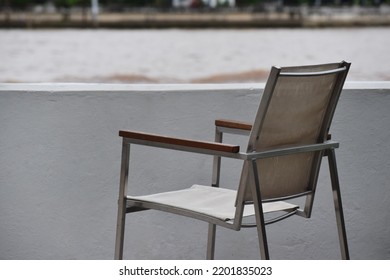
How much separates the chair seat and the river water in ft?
154

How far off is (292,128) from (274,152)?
3.7 inches

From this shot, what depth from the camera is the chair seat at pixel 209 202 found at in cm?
197

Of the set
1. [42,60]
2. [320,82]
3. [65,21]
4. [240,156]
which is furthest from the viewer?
[65,21]

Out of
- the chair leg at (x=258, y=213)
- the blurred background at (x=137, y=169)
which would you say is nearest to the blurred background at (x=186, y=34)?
the blurred background at (x=137, y=169)

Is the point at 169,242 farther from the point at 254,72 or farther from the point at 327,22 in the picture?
the point at 327,22

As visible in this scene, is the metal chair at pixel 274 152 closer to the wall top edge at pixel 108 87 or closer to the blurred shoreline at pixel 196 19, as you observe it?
the wall top edge at pixel 108 87

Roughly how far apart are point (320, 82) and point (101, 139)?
3.05 ft

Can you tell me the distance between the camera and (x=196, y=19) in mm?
70875

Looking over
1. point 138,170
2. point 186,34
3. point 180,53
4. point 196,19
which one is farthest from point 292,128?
point 196,19

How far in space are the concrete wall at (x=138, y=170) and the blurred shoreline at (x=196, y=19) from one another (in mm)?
67482

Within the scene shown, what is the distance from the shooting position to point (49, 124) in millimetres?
2627

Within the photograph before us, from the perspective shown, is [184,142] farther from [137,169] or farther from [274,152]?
[137,169]

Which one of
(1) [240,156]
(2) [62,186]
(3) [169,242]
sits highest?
(1) [240,156]

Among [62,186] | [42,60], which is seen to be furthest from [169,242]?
[42,60]
